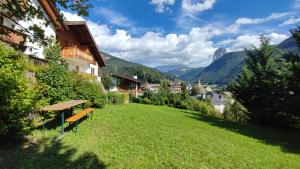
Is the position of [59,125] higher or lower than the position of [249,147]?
higher

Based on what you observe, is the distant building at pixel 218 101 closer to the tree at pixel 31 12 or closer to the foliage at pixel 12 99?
the foliage at pixel 12 99

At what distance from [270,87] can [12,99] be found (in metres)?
19.6

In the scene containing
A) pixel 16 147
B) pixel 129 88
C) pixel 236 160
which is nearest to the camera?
pixel 16 147

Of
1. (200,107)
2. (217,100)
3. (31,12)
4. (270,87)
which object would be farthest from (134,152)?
(217,100)

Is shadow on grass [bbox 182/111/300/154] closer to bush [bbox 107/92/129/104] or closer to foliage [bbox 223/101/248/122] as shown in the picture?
bush [bbox 107/92/129/104]

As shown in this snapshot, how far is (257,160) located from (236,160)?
1013 millimetres

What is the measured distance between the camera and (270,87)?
21.7 m

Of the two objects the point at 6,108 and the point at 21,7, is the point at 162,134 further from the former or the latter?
the point at 21,7

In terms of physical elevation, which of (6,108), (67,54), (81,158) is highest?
(67,54)

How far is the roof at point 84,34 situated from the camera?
25.5m

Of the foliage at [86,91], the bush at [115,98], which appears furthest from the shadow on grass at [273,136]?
the bush at [115,98]

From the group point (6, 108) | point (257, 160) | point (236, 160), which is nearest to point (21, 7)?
point (6, 108)

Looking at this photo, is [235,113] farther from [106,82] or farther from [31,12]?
[31,12]

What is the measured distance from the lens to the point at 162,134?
12.1m
